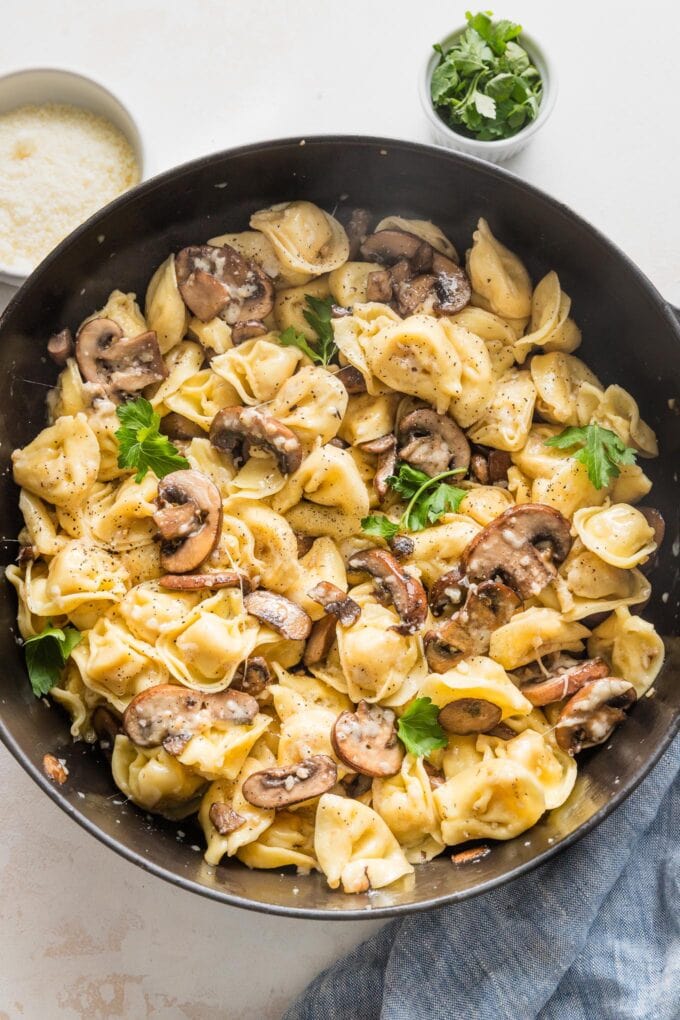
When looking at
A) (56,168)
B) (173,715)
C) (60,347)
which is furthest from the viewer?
(56,168)

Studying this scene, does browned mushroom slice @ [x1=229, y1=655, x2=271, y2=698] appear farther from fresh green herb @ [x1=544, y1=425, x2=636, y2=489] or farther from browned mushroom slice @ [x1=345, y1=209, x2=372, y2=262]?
browned mushroom slice @ [x1=345, y1=209, x2=372, y2=262]


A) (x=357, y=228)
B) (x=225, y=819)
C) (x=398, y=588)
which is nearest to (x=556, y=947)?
(x=225, y=819)

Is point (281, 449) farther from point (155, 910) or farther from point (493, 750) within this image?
point (155, 910)

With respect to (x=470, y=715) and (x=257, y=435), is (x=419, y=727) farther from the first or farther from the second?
(x=257, y=435)

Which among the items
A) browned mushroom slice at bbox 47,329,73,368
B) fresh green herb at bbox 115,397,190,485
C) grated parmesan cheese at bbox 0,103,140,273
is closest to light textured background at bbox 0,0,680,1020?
grated parmesan cheese at bbox 0,103,140,273

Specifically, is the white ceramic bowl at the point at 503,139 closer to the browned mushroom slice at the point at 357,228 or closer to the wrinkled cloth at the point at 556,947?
the browned mushroom slice at the point at 357,228

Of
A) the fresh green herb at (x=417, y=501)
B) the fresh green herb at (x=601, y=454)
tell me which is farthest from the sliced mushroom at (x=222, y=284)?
the fresh green herb at (x=601, y=454)
